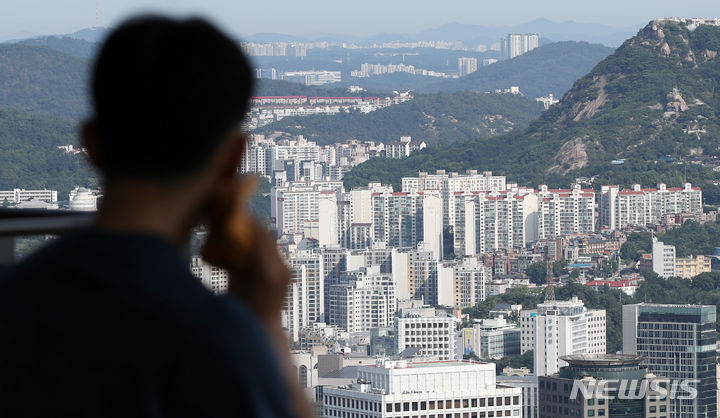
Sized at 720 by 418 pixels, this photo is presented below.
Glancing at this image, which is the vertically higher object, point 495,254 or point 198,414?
point 198,414

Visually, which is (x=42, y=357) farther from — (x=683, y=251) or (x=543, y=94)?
(x=543, y=94)

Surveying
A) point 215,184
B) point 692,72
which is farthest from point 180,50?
point 692,72

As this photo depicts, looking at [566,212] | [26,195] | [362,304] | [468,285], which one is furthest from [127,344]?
[566,212]

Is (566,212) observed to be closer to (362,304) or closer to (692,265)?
(692,265)

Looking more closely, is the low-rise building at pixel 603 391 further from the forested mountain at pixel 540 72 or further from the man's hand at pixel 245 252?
the forested mountain at pixel 540 72

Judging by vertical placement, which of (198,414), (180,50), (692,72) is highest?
(692,72)
